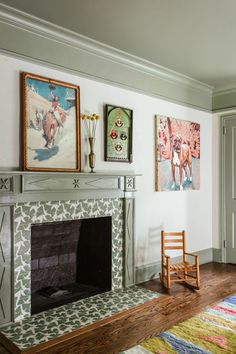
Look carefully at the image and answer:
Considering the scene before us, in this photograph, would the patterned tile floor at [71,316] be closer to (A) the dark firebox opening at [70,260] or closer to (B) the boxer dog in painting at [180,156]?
(A) the dark firebox opening at [70,260]

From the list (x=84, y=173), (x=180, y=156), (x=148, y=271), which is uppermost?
(x=180, y=156)

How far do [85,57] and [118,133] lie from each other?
91 centimetres

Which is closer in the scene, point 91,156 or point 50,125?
point 50,125

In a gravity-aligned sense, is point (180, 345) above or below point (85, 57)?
A: below

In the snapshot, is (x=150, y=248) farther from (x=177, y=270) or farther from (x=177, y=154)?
(x=177, y=154)

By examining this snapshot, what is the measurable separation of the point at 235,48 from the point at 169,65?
0.83 metres

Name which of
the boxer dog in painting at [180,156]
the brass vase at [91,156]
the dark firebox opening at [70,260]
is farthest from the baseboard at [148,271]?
the brass vase at [91,156]

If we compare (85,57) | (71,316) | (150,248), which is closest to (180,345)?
(71,316)

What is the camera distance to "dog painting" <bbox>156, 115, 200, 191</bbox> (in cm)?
443

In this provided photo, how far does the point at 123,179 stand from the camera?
12.6ft

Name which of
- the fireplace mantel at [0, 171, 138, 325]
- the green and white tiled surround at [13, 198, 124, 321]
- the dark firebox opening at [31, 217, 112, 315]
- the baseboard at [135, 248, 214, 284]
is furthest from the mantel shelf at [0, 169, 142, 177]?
the baseboard at [135, 248, 214, 284]

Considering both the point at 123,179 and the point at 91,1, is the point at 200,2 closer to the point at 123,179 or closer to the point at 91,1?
the point at 91,1

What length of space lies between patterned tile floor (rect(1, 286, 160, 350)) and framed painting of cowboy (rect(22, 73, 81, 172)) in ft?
4.45

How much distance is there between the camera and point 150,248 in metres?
4.30
